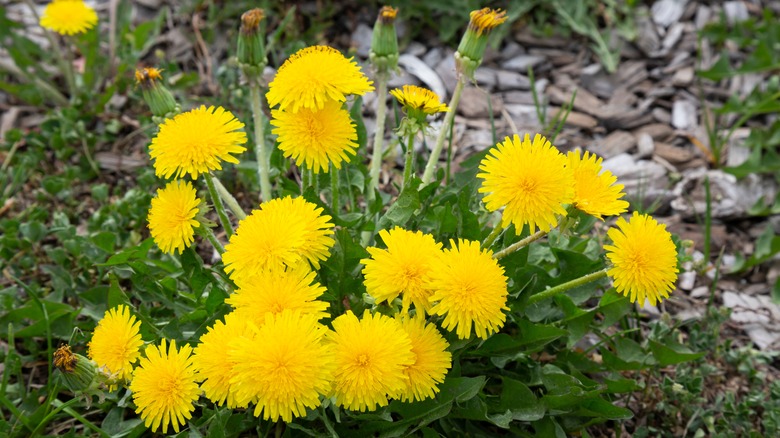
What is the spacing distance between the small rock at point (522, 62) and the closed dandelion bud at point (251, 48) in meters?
1.84

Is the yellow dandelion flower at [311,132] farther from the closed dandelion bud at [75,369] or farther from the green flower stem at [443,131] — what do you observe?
the closed dandelion bud at [75,369]

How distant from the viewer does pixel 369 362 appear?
157 cm

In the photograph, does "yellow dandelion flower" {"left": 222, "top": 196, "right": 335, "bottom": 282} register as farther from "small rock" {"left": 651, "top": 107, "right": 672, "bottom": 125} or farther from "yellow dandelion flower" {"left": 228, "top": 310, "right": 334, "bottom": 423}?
"small rock" {"left": 651, "top": 107, "right": 672, "bottom": 125}

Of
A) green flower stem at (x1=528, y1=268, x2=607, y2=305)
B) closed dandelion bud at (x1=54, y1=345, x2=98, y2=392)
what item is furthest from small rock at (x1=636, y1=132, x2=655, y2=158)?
closed dandelion bud at (x1=54, y1=345, x2=98, y2=392)

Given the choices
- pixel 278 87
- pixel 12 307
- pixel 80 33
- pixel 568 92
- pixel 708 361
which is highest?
pixel 278 87

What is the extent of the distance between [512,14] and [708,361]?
6.58 ft

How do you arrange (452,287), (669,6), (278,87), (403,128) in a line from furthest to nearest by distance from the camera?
1. (669,6)
2. (403,128)
3. (278,87)
4. (452,287)

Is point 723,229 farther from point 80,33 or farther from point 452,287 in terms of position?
point 80,33

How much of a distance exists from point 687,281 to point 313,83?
1.87 meters

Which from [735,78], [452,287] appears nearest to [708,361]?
[452,287]

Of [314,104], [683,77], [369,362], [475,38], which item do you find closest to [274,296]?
[369,362]

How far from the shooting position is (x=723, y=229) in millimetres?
3027

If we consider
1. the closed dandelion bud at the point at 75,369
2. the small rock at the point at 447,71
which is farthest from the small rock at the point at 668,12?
the closed dandelion bud at the point at 75,369

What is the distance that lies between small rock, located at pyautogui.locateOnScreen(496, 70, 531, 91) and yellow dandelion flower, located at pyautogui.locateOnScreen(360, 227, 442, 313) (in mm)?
2112
